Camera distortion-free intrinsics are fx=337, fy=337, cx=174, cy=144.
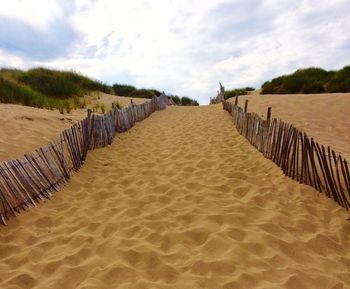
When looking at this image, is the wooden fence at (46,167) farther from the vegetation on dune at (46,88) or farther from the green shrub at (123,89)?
the green shrub at (123,89)

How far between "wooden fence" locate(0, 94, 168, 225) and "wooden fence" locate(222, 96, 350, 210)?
2.97 metres

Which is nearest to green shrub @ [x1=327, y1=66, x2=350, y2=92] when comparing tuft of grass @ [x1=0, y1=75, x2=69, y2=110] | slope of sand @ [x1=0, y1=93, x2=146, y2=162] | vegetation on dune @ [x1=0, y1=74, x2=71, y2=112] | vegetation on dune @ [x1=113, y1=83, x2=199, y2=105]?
vegetation on dune @ [x1=113, y1=83, x2=199, y2=105]

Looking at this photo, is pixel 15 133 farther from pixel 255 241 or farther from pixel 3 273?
pixel 255 241

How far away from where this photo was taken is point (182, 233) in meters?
3.20

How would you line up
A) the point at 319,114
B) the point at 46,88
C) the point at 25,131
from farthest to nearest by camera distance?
the point at 46,88
the point at 319,114
the point at 25,131

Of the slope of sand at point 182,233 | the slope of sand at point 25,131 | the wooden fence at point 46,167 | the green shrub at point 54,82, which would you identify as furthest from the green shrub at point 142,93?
the slope of sand at point 182,233

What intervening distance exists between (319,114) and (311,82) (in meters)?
7.83

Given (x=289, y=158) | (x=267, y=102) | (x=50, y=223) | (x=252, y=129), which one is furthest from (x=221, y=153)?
(x=267, y=102)

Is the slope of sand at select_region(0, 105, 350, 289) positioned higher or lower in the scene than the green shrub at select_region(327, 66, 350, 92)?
lower

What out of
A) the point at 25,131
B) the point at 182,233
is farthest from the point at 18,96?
the point at 182,233

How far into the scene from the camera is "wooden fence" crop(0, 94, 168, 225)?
361 cm

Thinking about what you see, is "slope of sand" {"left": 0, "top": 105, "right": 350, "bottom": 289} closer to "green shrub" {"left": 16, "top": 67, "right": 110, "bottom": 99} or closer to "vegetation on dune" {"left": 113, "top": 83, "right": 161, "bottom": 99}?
"green shrub" {"left": 16, "top": 67, "right": 110, "bottom": 99}

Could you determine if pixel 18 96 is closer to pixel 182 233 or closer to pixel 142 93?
pixel 182 233

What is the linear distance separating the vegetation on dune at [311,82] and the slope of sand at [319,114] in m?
4.33
